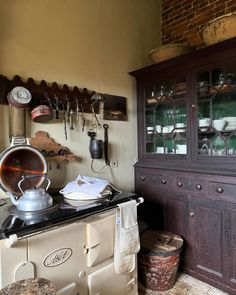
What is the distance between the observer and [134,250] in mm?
1516

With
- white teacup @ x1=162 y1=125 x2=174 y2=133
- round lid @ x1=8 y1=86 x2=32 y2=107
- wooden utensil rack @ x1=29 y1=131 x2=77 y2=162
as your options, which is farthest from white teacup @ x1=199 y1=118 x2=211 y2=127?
round lid @ x1=8 y1=86 x2=32 y2=107

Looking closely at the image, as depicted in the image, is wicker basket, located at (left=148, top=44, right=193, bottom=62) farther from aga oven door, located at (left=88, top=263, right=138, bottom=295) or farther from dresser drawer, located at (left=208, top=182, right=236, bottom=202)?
aga oven door, located at (left=88, top=263, right=138, bottom=295)

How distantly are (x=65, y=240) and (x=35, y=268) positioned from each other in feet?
0.60


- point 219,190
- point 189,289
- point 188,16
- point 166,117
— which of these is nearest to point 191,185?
point 219,190

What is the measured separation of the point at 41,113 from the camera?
159 cm

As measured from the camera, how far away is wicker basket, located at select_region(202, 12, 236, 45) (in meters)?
1.72

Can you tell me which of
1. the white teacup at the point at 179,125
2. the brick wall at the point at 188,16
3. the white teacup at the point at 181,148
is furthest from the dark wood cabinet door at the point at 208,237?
the brick wall at the point at 188,16

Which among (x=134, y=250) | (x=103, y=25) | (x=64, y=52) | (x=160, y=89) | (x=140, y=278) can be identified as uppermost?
(x=103, y=25)

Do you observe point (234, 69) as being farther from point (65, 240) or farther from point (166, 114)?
point (65, 240)

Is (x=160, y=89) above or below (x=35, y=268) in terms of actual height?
above

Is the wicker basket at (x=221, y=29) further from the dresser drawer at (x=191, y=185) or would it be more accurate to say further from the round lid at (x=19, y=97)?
the round lid at (x=19, y=97)

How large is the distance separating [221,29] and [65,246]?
5.98 ft

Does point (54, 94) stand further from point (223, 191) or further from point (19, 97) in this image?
point (223, 191)

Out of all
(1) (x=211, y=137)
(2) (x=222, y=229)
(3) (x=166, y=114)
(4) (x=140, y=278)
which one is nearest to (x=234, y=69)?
(1) (x=211, y=137)
